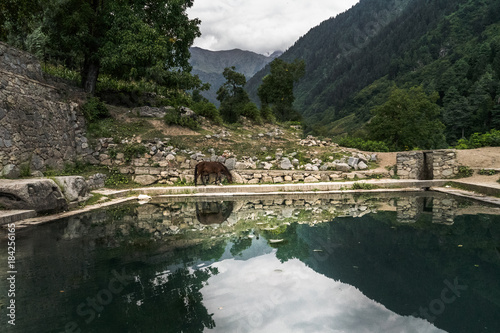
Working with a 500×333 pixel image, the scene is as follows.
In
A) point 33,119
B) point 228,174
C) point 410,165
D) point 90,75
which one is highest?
point 90,75

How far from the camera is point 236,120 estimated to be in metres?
26.1

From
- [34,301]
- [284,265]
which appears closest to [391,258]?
[284,265]

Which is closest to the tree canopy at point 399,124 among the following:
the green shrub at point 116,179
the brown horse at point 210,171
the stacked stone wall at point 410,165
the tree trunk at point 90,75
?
the stacked stone wall at point 410,165

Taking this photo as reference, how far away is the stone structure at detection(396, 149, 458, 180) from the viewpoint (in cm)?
1266


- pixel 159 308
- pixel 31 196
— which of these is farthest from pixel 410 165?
pixel 31 196

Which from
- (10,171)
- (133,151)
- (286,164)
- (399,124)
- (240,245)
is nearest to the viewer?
(240,245)

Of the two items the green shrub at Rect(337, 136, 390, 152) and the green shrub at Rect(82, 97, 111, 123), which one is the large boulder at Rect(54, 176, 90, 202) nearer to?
the green shrub at Rect(82, 97, 111, 123)

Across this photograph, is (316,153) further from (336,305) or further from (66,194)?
(336,305)

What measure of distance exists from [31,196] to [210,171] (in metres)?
6.81

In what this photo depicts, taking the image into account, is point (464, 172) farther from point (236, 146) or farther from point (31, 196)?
point (31, 196)

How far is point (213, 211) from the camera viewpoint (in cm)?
887

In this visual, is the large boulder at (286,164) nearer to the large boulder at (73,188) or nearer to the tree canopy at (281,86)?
the large boulder at (73,188)

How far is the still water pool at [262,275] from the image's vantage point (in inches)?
111

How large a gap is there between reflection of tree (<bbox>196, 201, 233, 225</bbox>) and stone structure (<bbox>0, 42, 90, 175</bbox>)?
22.1 feet
